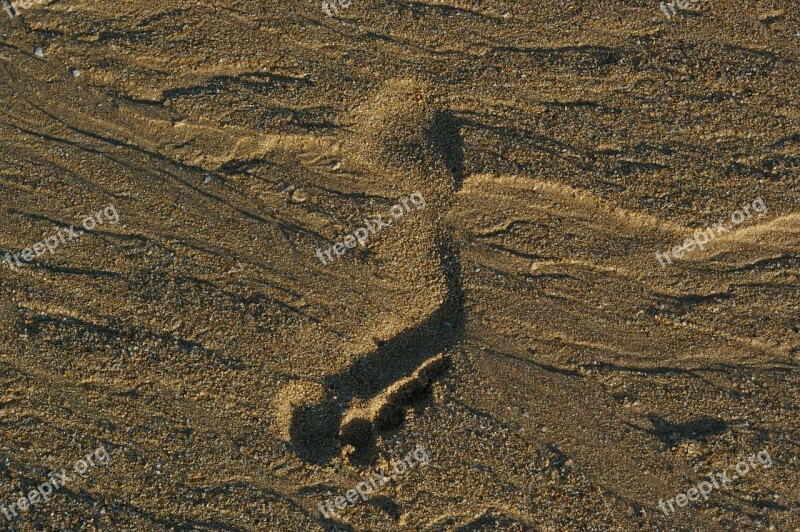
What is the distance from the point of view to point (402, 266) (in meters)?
4.23

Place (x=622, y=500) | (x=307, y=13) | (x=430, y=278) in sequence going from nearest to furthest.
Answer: (x=622, y=500)
(x=430, y=278)
(x=307, y=13)

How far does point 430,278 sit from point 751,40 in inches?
112

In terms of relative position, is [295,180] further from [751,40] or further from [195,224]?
[751,40]

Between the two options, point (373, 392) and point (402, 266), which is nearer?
point (373, 392)

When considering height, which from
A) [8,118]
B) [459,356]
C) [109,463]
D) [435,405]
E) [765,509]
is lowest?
[765,509]

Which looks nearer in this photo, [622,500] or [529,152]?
[622,500]

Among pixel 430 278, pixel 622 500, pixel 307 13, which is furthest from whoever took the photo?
pixel 307 13

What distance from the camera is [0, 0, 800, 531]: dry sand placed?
397cm

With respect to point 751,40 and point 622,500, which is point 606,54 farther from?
point 622,500

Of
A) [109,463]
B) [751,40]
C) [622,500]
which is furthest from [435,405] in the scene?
[751,40]

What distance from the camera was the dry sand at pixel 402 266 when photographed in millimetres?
3975

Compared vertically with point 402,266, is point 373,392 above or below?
below

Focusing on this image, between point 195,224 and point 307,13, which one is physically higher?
point 307,13

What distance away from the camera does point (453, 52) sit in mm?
4434
